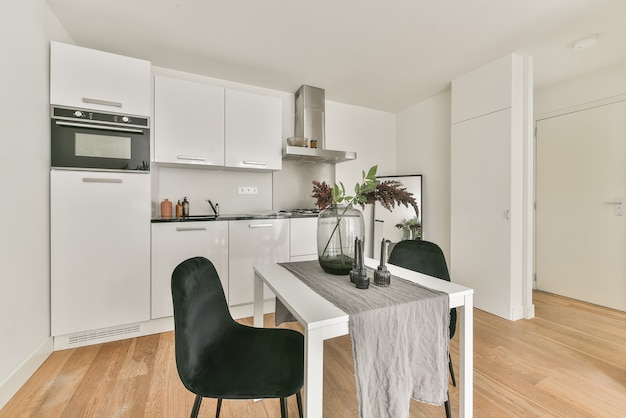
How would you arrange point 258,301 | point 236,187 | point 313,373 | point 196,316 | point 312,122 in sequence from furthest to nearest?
point 312,122 → point 236,187 → point 258,301 → point 196,316 → point 313,373

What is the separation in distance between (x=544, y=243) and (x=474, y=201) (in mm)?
1310

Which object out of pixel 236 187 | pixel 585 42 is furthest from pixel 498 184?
pixel 236 187

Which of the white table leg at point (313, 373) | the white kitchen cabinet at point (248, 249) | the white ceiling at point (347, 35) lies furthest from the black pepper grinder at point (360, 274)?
the white ceiling at point (347, 35)

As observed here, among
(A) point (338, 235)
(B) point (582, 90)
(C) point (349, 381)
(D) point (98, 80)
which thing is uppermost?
(B) point (582, 90)

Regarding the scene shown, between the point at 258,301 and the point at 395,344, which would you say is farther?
the point at 258,301

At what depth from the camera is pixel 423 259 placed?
1729 millimetres

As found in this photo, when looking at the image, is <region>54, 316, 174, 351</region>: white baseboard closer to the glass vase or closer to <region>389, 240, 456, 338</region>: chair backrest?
the glass vase

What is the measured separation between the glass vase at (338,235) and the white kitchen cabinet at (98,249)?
1.68 meters

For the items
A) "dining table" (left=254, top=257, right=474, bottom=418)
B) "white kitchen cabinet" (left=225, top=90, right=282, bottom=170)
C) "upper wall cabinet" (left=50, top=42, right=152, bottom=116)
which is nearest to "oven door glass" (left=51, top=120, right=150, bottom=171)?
"upper wall cabinet" (left=50, top=42, right=152, bottom=116)

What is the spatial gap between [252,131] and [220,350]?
2.25m

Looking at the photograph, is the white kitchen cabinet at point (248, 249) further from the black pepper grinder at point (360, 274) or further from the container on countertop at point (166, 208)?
the black pepper grinder at point (360, 274)

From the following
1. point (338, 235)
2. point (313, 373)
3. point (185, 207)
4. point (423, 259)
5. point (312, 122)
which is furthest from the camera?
point (312, 122)

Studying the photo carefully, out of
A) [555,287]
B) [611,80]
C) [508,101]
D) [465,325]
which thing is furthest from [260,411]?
[611,80]

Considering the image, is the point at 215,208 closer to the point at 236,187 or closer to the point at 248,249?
the point at 236,187
